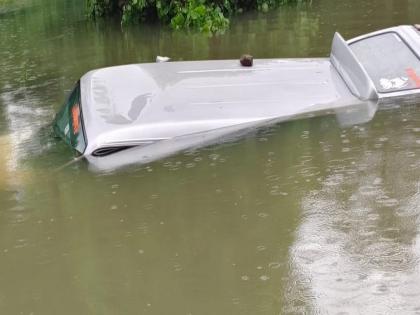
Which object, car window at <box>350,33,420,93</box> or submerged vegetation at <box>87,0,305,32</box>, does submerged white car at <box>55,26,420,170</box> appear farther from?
submerged vegetation at <box>87,0,305,32</box>

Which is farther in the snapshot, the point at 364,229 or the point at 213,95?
the point at 213,95

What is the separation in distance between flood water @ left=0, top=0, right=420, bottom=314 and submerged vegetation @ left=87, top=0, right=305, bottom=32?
21.5ft

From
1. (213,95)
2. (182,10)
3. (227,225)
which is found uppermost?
(213,95)

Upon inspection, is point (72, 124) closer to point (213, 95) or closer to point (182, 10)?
point (213, 95)

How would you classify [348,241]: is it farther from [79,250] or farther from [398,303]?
[79,250]

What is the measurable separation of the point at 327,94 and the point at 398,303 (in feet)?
8.36

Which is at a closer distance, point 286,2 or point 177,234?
point 177,234

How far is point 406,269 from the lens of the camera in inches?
140

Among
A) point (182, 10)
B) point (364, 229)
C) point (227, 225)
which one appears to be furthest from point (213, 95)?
point (182, 10)

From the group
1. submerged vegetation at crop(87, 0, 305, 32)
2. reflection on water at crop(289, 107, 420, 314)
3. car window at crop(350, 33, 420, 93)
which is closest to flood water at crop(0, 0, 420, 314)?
reflection on water at crop(289, 107, 420, 314)

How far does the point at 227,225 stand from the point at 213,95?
1428 millimetres

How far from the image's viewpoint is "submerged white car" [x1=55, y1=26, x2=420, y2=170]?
5055mm

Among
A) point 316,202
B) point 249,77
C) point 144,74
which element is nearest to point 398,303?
point 316,202

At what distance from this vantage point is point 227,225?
4215 millimetres
